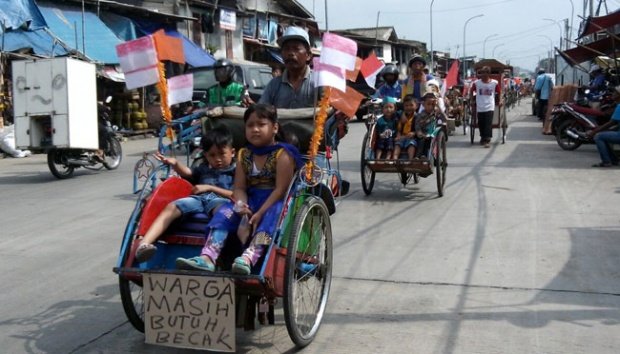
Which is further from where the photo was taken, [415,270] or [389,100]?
[389,100]

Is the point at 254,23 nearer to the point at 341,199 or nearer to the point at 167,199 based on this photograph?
the point at 341,199

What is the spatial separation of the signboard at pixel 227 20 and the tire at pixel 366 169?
1908cm

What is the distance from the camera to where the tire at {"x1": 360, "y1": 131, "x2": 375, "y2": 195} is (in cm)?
877

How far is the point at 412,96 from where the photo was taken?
927 centimetres

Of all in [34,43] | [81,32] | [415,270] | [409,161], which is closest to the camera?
[415,270]

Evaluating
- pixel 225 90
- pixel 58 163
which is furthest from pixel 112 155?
pixel 225 90

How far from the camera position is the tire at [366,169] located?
28.8 feet

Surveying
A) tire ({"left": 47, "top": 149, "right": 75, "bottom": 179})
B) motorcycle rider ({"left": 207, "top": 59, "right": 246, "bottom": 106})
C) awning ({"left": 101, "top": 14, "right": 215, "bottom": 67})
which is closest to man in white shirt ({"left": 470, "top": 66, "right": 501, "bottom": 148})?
motorcycle rider ({"left": 207, "top": 59, "right": 246, "bottom": 106})

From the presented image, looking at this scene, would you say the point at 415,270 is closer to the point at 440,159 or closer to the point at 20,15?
the point at 440,159

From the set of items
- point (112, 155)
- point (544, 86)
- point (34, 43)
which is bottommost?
point (112, 155)

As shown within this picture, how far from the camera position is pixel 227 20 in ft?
89.7

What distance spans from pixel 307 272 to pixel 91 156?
874 centimetres

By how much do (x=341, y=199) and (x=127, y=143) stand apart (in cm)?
1097

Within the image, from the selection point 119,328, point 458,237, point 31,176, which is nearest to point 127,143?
point 31,176
